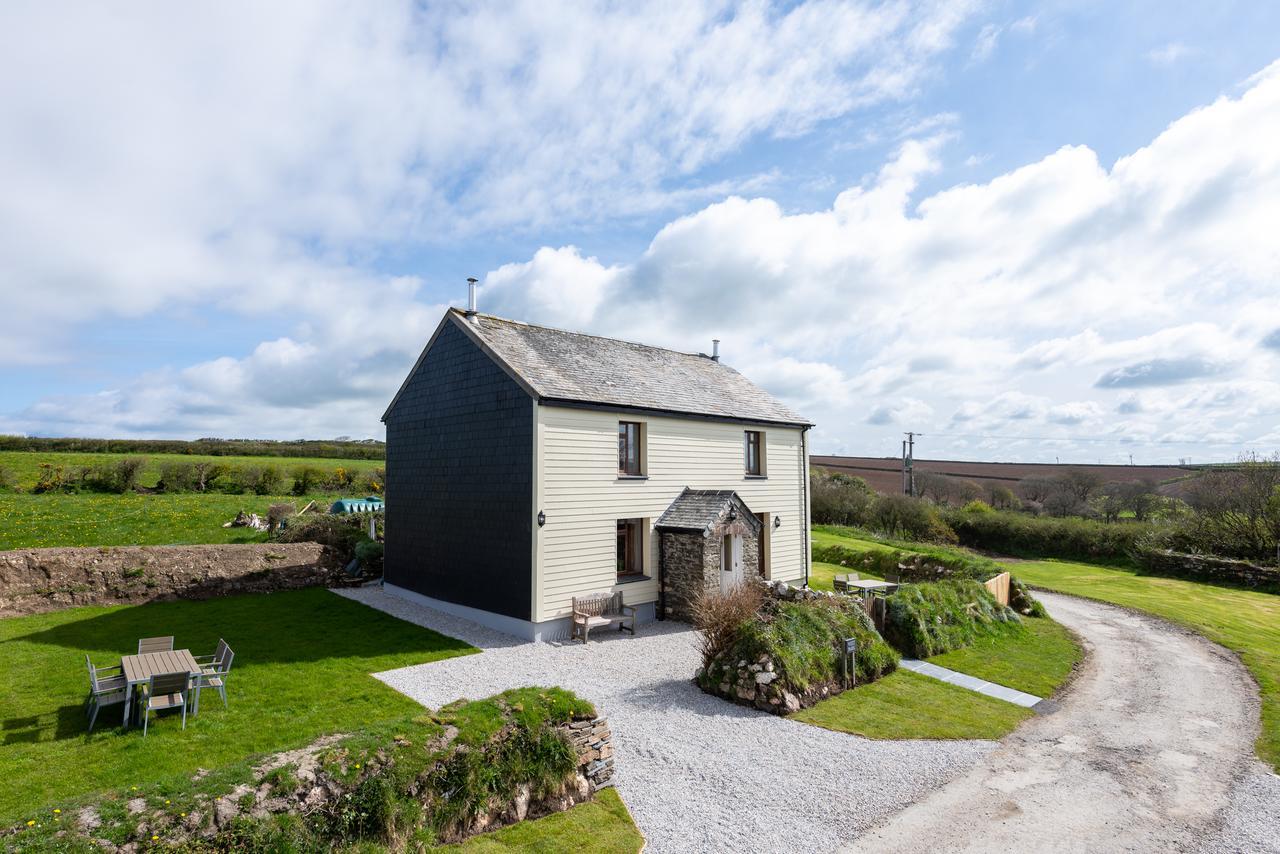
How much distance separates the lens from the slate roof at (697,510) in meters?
17.0

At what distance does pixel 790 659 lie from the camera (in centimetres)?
1157

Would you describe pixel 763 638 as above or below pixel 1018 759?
above

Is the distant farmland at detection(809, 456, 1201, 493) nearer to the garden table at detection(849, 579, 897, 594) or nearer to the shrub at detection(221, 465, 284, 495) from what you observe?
the garden table at detection(849, 579, 897, 594)

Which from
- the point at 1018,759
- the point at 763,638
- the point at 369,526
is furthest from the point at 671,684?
the point at 369,526

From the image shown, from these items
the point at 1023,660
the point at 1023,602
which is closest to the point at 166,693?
the point at 1023,660

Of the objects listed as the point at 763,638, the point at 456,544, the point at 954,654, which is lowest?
the point at 954,654

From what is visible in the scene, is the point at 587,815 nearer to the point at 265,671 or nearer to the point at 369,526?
the point at 265,671

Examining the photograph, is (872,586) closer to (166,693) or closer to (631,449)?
(631,449)

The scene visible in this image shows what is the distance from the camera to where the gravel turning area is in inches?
291

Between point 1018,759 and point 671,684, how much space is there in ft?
19.4

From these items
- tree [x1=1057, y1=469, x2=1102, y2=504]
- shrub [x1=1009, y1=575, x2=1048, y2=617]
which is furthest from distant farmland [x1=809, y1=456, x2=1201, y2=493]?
shrub [x1=1009, y1=575, x2=1048, y2=617]

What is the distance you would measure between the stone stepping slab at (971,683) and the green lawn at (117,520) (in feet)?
76.5

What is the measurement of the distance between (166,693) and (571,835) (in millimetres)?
7098

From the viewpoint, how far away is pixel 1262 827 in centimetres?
753
